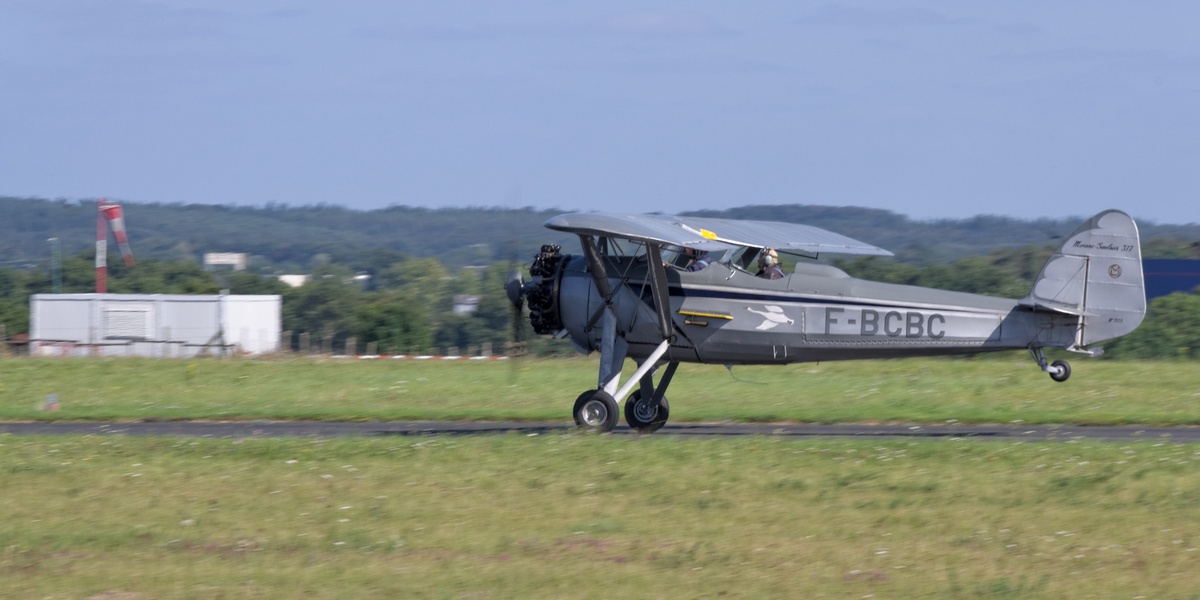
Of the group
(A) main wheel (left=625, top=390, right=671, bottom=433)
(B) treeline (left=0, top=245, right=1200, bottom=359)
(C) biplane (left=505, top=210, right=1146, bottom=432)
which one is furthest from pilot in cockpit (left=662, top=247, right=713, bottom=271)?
(B) treeline (left=0, top=245, right=1200, bottom=359)

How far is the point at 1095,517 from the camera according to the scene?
33.4 ft

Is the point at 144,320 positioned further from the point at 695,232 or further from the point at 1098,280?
the point at 1098,280

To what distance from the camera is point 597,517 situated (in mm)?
10547

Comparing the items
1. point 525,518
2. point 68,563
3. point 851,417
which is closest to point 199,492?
point 68,563

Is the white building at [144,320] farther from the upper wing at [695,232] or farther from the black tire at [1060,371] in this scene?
the black tire at [1060,371]

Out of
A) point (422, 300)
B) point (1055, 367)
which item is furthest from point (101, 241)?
point (1055, 367)

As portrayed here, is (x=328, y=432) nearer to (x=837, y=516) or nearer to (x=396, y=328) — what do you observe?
(x=837, y=516)

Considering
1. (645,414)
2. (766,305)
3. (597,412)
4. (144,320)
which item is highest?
(766,305)

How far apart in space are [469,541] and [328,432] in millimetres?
8026

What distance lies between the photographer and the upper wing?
49.2 feet

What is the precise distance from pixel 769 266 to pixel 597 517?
6.61 meters

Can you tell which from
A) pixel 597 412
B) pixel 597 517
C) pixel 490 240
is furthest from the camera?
pixel 490 240

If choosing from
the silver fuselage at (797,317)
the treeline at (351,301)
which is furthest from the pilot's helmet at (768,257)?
the treeline at (351,301)

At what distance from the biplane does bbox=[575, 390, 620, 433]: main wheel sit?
0.01 metres
